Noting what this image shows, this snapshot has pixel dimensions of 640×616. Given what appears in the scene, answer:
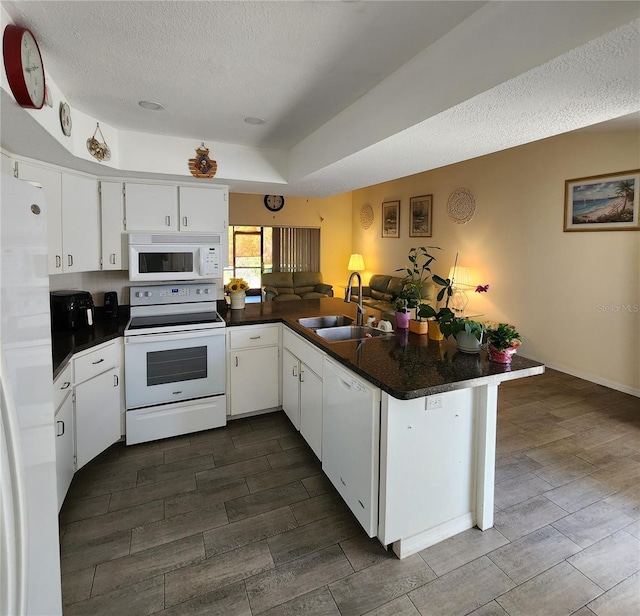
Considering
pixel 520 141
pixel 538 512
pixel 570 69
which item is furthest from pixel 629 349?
pixel 570 69

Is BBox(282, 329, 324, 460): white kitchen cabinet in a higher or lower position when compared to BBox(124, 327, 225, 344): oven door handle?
lower

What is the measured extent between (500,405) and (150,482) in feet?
9.79

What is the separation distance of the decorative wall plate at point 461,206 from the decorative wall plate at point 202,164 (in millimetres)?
3769

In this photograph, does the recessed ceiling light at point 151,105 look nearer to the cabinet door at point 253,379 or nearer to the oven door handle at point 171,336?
the oven door handle at point 171,336

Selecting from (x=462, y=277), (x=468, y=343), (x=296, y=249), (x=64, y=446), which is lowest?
(x=64, y=446)

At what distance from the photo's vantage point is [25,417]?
3.02 ft

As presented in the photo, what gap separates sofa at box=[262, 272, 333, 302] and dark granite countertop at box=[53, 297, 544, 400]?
4.66 metres

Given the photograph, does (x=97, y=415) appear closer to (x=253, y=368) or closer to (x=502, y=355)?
(x=253, y=368)

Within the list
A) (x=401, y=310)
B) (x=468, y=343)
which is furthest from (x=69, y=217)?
(x=468, y=343)

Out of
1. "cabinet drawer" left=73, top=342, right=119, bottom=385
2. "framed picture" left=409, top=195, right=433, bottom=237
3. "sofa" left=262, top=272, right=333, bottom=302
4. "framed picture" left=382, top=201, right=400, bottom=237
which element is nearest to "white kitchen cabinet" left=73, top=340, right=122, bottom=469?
"cabinet drawer" left=73, top=342, right=119, bottom=385

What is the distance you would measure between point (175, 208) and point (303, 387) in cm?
183

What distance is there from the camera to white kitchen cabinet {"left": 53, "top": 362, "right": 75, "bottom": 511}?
1.97 m

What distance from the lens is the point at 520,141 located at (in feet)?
6.69

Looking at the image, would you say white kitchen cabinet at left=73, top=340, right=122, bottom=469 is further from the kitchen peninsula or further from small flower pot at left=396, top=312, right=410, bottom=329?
small flower pot at left=396, top=312, right=410, bottom=329
